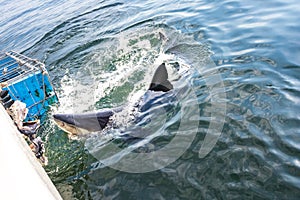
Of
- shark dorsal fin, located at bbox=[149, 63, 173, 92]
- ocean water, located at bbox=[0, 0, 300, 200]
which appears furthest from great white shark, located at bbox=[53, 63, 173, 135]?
shark dorsal fin, located at bbox=[149, 63, 173, 92]

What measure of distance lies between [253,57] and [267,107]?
2.04m

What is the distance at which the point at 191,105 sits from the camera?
6.23 meters

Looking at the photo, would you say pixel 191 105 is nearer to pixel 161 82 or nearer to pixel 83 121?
pixel 161 82

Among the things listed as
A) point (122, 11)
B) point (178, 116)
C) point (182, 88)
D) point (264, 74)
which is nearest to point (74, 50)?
point (122, 11)

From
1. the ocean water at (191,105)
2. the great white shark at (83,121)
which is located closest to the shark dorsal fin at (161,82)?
the ocean water at (191,105)

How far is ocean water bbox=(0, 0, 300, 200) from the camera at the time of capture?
445cm

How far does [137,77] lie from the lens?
8484 millimetres

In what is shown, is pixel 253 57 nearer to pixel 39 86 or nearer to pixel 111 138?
pixel 111 138

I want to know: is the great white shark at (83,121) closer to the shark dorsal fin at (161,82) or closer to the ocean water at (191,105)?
the ocean water at (191,105)

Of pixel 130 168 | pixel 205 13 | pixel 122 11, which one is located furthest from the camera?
pixel 122 11

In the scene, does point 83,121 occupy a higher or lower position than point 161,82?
lower

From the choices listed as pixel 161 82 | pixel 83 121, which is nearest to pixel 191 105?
pixel 161 82

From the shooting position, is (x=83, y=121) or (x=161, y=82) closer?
(x=83, y=121)

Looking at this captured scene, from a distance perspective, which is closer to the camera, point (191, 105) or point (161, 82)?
point (191, 105)
